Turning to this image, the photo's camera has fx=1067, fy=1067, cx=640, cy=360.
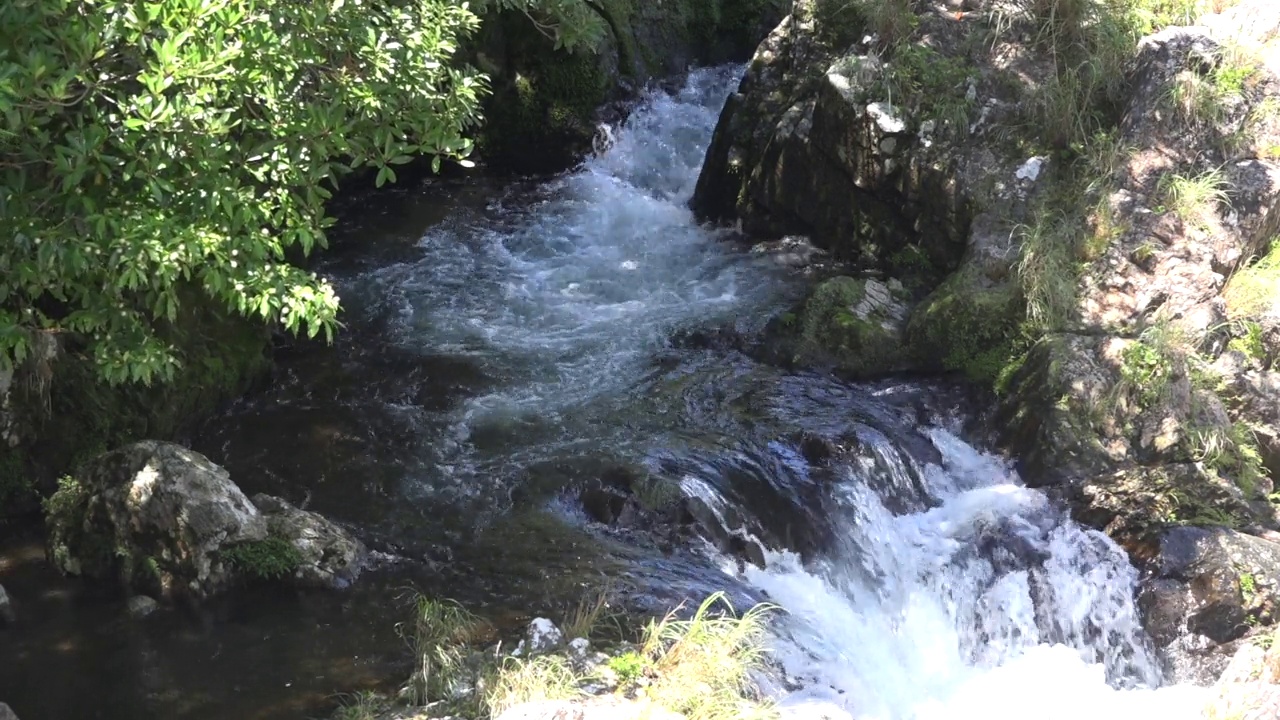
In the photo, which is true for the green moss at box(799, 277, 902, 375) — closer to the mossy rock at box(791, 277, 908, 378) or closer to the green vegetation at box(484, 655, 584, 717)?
the mossy rock at box(791, 277, 908, 378)

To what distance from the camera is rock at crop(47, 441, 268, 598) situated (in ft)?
21.5

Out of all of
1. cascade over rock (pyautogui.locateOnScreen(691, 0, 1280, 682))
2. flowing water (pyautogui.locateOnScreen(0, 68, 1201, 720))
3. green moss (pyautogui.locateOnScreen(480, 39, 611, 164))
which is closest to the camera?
flowing water (pyautogui.locateOnScreen(0, 68, 1201, 720))

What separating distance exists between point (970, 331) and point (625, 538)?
389 centimetres

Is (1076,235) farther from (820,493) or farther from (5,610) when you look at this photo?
(5,610)

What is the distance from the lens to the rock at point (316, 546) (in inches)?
262

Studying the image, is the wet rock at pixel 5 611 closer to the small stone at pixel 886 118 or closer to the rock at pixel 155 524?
the rock at pixel 155 524

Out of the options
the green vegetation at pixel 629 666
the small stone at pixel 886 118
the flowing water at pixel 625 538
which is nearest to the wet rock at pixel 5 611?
the flowing water at pixel 625 538

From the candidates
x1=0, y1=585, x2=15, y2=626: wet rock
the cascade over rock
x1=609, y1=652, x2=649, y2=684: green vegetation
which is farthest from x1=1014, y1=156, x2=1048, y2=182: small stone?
x1=0, y1=585, x2=15, y2=626: wet rock

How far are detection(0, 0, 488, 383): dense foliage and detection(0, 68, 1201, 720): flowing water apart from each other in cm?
180

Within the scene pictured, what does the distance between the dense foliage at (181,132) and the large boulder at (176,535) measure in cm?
131

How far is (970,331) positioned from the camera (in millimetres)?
9273

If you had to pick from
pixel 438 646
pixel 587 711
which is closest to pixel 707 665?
pixel 587 711

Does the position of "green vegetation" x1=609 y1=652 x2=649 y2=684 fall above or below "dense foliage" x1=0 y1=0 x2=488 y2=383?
below

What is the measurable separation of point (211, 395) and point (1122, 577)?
6.86 m
